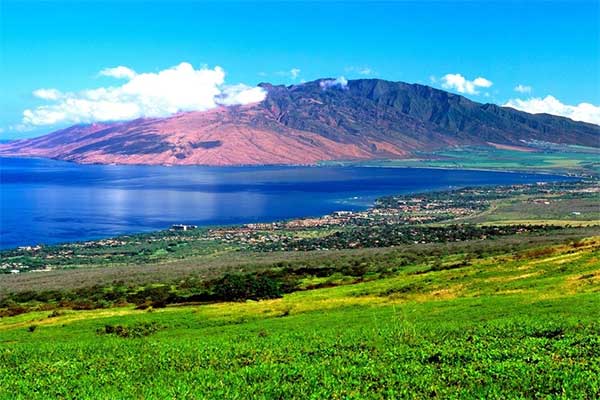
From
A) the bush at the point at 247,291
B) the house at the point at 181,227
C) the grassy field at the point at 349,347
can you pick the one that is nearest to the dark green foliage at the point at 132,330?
the grassy field at the point at 349,347

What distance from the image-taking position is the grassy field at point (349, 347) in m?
18.2

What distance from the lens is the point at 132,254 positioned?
392 feet

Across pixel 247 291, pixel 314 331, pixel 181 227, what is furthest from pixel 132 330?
pixel 181 227

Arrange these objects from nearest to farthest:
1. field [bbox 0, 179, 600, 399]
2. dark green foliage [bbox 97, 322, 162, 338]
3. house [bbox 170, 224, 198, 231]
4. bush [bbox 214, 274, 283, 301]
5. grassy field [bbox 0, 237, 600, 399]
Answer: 1. grassy field [bbox 0, 237, 600, 399]
2. field [bbox 0, 179, 600, 399]
3. dark green foliage [bbox 97, 322, 162, 338]
4. bush [bbox 214, 274, 283, 301]
5. house [bbox 170, 224, 198, 231]

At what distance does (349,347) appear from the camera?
82.8ft

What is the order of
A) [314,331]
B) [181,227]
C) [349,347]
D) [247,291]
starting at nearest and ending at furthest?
[349,347], [314,331], [247,291], [181,227]

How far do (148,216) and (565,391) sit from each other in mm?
176260

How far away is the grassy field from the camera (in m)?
18.2

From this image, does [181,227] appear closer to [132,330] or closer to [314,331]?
[132,330]

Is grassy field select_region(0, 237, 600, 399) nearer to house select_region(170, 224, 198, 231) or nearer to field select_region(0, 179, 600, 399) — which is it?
field select_region(0, 179, 600, 399)

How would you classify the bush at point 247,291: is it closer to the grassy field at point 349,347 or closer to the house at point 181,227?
the grassy field at point 349,347

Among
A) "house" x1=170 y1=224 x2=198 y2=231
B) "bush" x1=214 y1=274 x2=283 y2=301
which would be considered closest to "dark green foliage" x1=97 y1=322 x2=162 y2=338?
"bush" x1=214 y1=274 x2=283 y2=301

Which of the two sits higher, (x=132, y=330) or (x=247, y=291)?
(x=132, y=330)

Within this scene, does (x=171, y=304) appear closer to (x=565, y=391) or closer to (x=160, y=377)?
(x=160, y=377)
